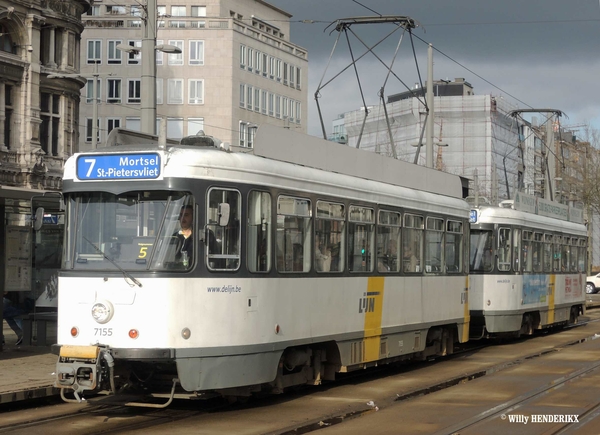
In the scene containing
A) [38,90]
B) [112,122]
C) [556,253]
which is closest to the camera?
[556,253]

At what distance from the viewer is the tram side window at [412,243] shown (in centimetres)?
1562

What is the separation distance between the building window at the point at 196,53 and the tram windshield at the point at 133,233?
5800 cm

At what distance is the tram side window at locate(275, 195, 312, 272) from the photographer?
474 inches

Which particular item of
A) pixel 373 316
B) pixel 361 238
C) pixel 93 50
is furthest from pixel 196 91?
pixel 361 238

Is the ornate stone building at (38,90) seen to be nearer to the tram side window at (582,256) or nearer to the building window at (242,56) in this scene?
the building window at (242,56)

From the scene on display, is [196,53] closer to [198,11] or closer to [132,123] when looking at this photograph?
[132,123]

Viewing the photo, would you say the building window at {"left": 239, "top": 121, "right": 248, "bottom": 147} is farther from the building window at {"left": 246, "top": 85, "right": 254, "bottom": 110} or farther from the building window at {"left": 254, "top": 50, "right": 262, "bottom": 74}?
the building window at {"left": 254, "top": 50, "right": 262, "bottom": 74}

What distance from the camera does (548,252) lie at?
25.5 m

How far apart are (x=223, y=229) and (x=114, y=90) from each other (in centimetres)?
5906

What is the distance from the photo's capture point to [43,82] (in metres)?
48.2

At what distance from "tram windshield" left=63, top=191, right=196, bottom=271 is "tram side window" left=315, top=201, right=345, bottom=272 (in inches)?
98.7

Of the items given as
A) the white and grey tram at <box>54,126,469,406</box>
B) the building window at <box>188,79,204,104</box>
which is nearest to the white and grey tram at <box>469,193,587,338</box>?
the white and grey tram at <box>54,126,469,406</box>

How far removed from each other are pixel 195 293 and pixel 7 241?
22.4ft

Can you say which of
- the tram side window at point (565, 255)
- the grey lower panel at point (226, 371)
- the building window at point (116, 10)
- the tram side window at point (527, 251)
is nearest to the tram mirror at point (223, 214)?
the grey lower panel at point (226, 371)
